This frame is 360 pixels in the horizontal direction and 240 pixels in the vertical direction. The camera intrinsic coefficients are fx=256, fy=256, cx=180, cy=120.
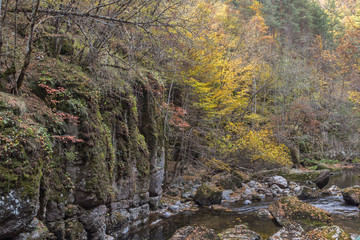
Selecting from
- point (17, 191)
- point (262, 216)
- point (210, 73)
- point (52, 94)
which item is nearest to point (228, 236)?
point (262, 216)

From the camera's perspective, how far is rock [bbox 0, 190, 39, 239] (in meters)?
3.33

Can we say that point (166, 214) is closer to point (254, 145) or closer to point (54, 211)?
point (54, 211)

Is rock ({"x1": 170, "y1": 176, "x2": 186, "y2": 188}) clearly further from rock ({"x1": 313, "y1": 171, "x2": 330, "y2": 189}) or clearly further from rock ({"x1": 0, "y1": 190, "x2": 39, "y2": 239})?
rock ({"x1": 0, "y1": 190, "x2": 39, "y2": 239})

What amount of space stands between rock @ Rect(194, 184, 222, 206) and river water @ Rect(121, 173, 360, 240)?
431 millimetres

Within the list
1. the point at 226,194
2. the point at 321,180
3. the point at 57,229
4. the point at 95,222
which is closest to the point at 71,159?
the point at 57,229

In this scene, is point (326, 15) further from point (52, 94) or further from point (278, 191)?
point (52, 94)

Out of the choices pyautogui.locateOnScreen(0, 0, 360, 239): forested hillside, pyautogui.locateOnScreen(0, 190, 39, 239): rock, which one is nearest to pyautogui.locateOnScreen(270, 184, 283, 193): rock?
pyautogui.locateOnScreen(0, 0, 360, 239): forested hillside

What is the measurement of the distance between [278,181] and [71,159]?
37.9 ft

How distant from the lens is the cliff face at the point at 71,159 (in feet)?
12.0

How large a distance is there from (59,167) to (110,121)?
91.7 inches

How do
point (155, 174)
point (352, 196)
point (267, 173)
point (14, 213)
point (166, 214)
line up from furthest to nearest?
1. point (267, 173)
2. point (352, 196)
3. point (155, 174)
4. point (166, 214)
5. point (14, 213)

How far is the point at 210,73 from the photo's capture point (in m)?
12.8

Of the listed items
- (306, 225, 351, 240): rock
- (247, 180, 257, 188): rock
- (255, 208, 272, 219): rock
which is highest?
(306, 225, 351, 240): rock

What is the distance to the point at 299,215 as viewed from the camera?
7.67 metres
